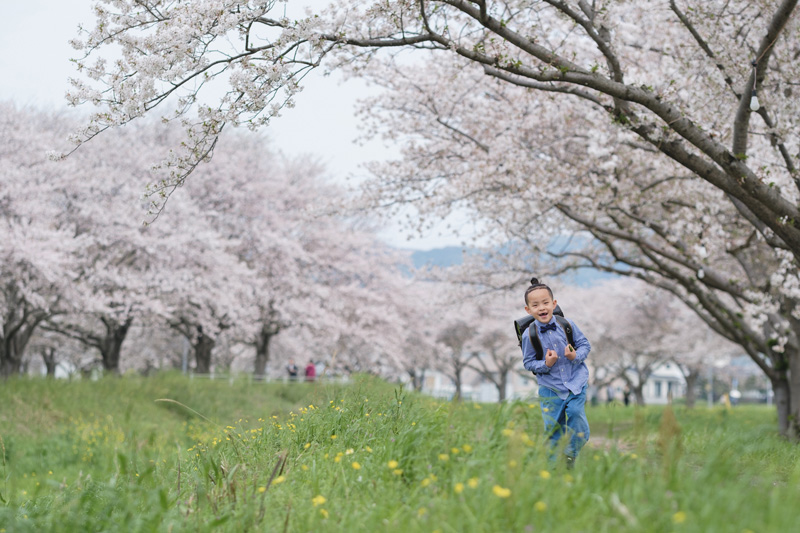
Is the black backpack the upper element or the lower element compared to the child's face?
lower

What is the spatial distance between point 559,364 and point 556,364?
0.02 metres

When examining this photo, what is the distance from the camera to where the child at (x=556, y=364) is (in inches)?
182

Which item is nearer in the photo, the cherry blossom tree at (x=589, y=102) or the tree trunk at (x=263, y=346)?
the cherry blossom tree at (x=589, y=102)

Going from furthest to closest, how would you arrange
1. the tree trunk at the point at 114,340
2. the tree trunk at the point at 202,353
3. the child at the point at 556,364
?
the tree trunk at the point at 202,353 → the tree trunk at the point at 114,340 → the child at the point at 556,364

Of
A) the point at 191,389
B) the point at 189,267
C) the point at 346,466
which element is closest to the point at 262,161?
the point at 189,267

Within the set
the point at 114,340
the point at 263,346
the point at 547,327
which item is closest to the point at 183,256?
the point at 114,340

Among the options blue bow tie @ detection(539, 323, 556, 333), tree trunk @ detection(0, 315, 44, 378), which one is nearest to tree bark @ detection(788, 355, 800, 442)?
blue bow tie @ detection(539, 323, 556, 333)

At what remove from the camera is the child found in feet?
15.1

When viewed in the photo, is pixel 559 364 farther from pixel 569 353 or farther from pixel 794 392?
pixel 794 392

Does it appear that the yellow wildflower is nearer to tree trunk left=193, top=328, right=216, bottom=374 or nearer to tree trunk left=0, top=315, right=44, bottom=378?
tree trunk left=0, top=315, right=44, bottom=378

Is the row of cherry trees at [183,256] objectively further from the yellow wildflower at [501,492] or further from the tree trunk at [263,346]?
the yellow wildflower at [501,492]

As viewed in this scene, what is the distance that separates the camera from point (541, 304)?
4.86 meters

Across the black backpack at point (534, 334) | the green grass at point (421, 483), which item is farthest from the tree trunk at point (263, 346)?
the black backpack at point (534, 334)

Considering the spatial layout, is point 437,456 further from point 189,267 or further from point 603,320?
point 603,320
